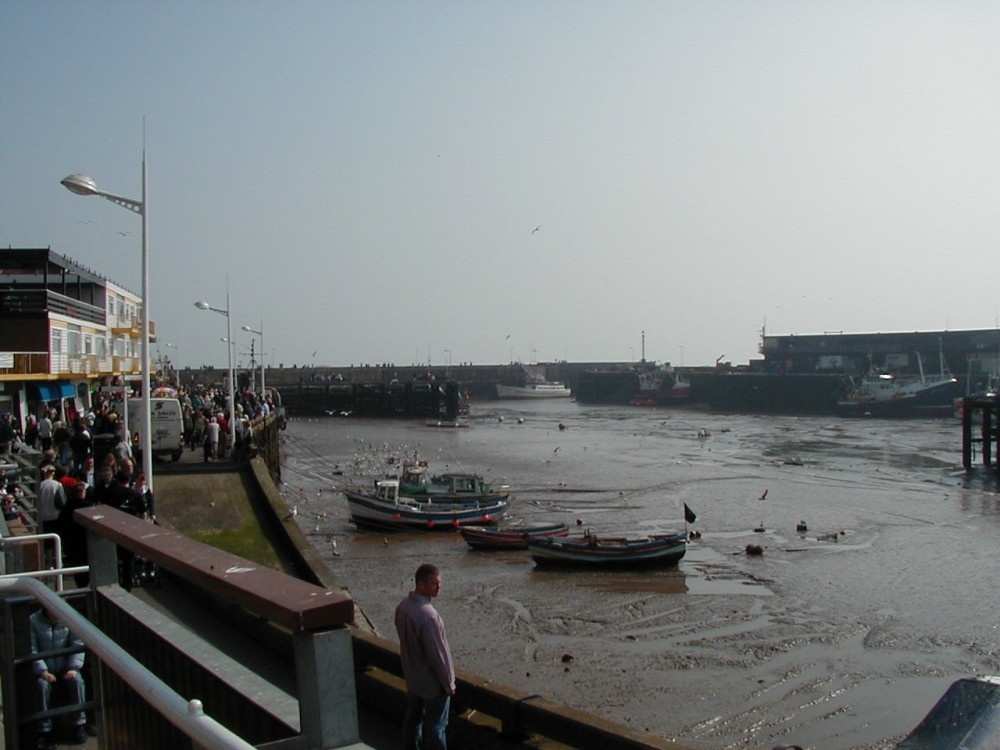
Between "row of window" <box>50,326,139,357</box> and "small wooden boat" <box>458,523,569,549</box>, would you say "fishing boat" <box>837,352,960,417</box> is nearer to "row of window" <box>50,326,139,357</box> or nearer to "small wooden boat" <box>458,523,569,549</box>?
"row of window" <box>50,326,139,357</box>

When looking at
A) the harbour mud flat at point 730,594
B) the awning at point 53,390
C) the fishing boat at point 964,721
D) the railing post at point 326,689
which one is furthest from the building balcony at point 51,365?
the railing post at point 326,689

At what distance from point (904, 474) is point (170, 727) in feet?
172

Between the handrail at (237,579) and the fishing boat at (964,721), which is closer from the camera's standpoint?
the handrail at (237,579)

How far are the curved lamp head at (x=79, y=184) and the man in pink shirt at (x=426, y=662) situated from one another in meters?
10.7

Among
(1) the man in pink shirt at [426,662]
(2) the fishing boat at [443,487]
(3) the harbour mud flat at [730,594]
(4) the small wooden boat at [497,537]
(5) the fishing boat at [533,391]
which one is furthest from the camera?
(5) the fishing boat at [533,391]

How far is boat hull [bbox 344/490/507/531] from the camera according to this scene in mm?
32156

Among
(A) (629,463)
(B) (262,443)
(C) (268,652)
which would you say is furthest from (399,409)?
(C) (268,652)

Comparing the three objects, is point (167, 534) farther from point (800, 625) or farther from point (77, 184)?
point (800, 625)

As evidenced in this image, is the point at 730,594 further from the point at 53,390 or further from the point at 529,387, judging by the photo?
the point at 529,387

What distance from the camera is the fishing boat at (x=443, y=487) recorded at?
34375 mm

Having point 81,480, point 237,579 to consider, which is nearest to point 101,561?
point 237,579

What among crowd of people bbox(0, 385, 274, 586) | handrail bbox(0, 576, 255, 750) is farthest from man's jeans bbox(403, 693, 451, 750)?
handrail bbox(0, 576, 255, 750)

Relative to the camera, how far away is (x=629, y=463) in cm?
5700

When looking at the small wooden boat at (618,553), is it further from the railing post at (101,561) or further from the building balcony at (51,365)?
the railing post at (101,561)
